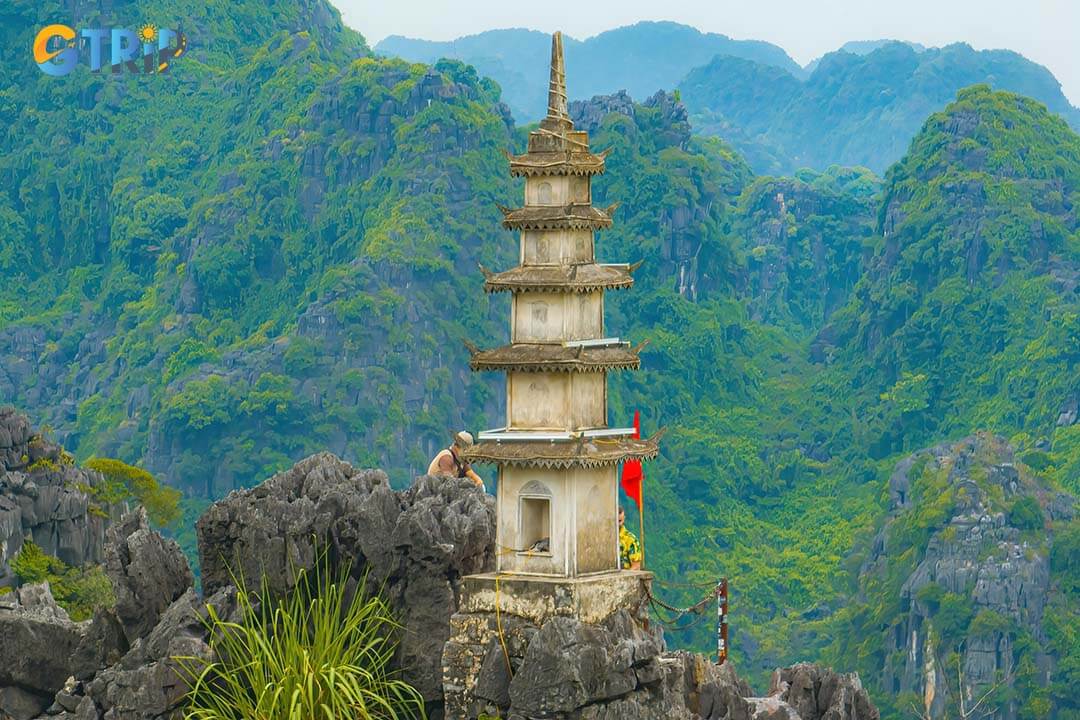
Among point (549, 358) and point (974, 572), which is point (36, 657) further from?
point (974, 572)

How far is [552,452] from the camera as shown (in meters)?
48.9

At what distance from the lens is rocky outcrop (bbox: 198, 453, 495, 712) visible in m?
52.0

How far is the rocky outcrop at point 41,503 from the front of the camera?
80750 mm

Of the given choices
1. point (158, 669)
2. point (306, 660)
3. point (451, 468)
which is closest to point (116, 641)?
point (158, 669)

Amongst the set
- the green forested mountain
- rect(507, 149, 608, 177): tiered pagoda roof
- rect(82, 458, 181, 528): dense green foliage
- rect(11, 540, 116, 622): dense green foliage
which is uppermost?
the green forested mountain

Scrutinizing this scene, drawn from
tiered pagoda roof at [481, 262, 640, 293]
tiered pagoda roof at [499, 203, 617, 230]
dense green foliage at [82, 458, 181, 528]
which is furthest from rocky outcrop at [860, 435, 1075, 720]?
tiered pagoda roof at [481, 262, 640, 293]

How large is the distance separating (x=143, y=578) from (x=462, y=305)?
8574 cm

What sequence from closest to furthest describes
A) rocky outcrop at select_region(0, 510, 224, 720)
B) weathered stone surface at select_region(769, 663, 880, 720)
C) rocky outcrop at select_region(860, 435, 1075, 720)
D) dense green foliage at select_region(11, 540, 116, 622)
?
1. rocky outcrop at select_region(0, 510, 224, 720)
2. weathered stone surface at select_region(769, 663, 880, 720)
3. dense green foliage at select_region(11, 540, 116, 622)
4. rocky outcrop at select_region(860, 435, 1075, 720)

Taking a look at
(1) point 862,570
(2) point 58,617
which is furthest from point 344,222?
(2) point 58,617

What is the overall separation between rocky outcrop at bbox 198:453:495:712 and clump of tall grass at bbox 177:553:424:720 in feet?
1.04

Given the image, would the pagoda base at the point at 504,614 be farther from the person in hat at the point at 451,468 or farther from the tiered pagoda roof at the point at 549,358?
the person in hat at the point at 451,468

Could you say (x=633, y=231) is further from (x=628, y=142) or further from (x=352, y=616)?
(x=352, y=616)

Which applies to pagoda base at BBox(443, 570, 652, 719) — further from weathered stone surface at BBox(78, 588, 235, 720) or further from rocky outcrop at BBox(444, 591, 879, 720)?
weathered stone surface at BBox(78, 588, 235, 720)

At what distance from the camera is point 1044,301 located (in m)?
138
